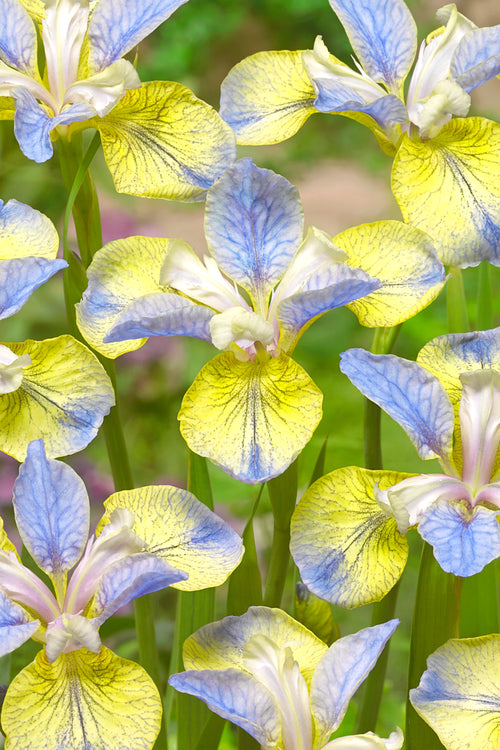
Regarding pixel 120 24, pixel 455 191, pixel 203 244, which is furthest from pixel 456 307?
pixel 203 244

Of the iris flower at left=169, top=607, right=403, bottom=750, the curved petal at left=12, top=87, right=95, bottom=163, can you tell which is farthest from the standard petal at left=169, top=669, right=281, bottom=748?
the curved petal at left=12, top=87, right=95, bottom=163

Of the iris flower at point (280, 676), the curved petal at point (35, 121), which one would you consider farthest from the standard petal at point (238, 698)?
the curved petal at point (35, 121)

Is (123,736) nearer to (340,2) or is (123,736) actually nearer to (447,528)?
(447,528)

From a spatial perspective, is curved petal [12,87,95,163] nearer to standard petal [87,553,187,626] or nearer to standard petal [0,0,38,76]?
standard petal [0,0,38,76]

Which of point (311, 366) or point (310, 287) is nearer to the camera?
point (310, 287)

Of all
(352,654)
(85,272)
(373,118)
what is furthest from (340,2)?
(352,654)
